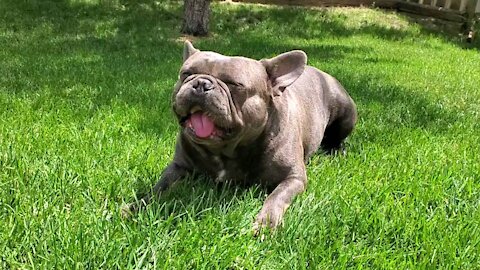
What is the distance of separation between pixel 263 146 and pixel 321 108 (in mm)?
1129

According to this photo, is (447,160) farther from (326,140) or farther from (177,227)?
(177,227)

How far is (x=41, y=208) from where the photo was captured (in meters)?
2.52

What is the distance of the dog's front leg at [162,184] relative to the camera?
265 centimetres

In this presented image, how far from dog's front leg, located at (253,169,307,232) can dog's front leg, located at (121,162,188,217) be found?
19.8 inches

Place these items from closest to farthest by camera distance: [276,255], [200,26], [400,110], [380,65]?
[276,255], [400,110], [380,65], [200,26]

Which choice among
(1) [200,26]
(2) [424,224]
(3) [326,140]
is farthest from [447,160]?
(1) [200,26]

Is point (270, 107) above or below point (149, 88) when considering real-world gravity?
above

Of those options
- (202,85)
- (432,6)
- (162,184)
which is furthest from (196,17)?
(202,85)

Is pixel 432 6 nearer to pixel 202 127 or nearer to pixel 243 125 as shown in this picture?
pixel 243 125

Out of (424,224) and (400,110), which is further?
(400,110)

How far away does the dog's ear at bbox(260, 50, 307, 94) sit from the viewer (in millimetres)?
2998

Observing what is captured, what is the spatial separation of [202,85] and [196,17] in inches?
288

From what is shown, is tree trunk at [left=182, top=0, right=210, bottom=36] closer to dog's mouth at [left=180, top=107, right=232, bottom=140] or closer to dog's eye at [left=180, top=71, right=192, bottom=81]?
dog's eye at [left=180, top=71, right=192, bottom=81]

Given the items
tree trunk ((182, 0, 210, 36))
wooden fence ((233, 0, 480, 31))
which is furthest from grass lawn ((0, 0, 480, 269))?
wooden fence ((233, 0, 480, 31))
